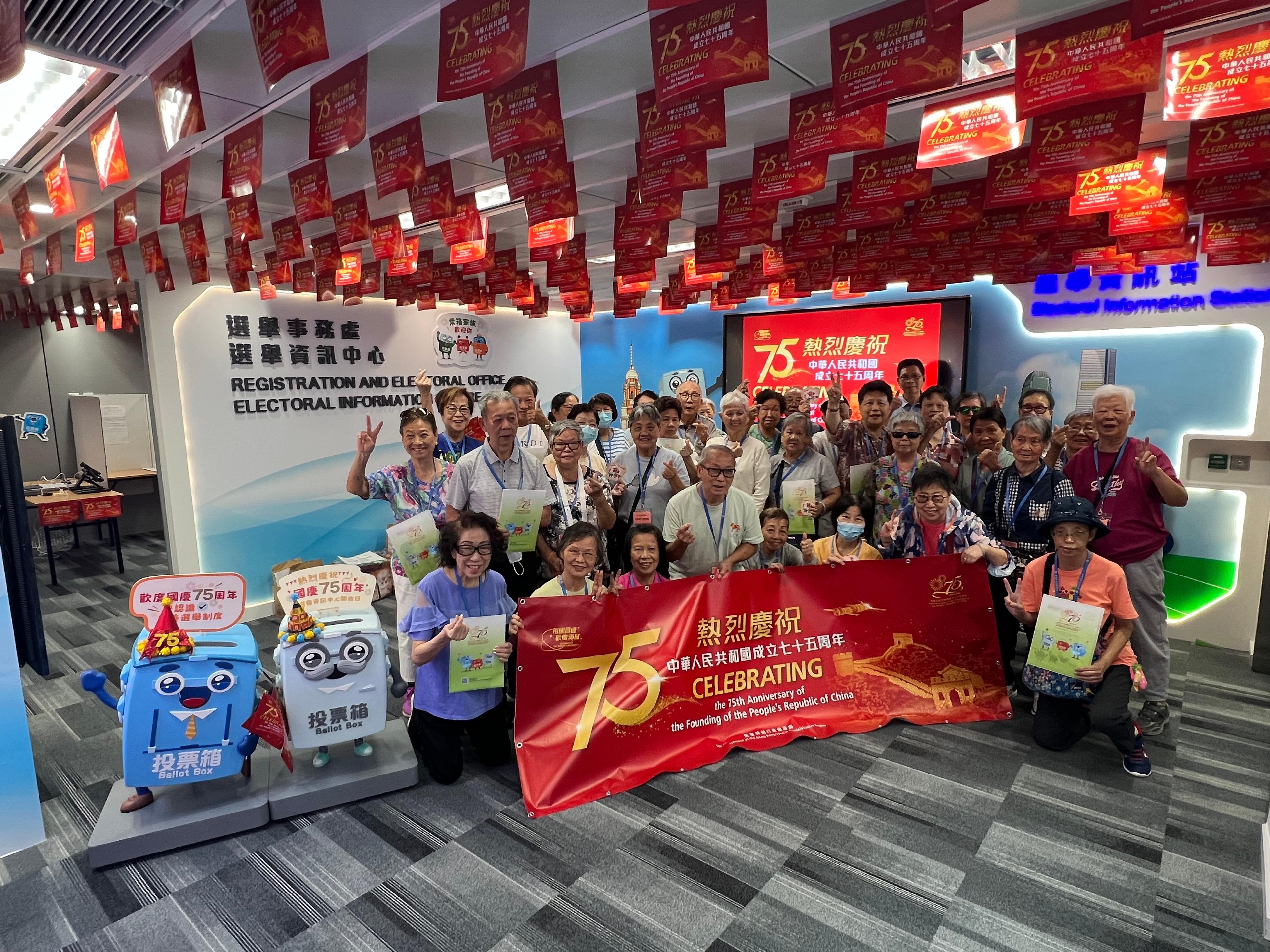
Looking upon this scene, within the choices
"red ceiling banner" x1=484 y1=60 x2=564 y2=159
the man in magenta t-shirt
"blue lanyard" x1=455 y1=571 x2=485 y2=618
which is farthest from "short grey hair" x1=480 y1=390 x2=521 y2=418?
the man in magenta t-shirt

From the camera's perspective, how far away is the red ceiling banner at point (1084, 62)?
2293 millimetres

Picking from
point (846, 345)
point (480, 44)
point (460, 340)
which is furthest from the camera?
point (846, 345)

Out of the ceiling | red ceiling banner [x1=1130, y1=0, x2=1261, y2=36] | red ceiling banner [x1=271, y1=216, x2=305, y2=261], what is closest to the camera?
red ceiling banner [x1=1130, y1=0, x2=1261, y2=36]

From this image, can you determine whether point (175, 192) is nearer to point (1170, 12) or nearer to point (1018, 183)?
point (1170, 12)

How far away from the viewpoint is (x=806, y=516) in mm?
3945

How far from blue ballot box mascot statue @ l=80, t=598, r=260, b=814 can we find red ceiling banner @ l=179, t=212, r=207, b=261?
10.6 ft

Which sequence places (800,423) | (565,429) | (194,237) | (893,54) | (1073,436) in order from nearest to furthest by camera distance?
(893,54), (565,429), (800,423), (1073,436), (194,237)

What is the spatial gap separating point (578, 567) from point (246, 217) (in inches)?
123

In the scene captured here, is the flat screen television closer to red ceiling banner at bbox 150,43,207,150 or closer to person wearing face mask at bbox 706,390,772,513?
person wearing face mask at bbox 706,390,772,513

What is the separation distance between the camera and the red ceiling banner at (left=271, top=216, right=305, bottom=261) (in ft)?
15.9

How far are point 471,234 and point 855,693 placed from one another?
3636 millimetres

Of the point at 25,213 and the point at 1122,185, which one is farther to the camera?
the point at 25,213

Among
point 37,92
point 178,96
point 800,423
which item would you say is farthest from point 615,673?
point 37,92

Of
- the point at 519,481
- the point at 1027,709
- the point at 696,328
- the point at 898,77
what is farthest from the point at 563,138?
the point at 696,328
